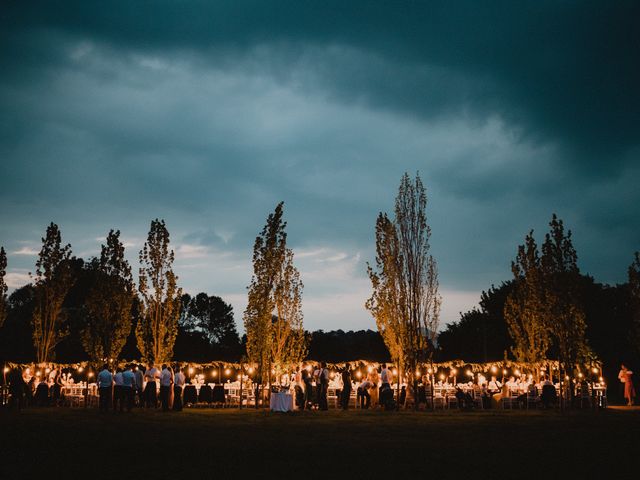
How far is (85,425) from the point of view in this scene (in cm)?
1466

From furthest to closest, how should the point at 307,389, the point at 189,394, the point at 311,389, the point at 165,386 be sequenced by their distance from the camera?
the point at 189,394, the point at 311,389, the point at 307,389, the point at 165,386

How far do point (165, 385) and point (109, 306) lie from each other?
5.46m

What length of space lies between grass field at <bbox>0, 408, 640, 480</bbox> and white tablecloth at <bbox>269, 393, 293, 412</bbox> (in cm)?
472

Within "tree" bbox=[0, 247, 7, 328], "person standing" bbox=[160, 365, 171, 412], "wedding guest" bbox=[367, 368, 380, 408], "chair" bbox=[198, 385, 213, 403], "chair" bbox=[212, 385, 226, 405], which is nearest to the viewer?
"person standing" bbox=[160, 365, 171, 412]

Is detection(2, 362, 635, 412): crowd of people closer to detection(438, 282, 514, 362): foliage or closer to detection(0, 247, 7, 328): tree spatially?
detection(0, 247, 7, 328): tree

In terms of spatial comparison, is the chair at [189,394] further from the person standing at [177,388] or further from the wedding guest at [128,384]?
the wedding guest at [128,384]

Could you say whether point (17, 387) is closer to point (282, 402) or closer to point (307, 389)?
point (282, 402)

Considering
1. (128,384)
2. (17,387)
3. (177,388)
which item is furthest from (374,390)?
(17,387)

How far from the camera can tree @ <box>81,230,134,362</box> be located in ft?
78.1

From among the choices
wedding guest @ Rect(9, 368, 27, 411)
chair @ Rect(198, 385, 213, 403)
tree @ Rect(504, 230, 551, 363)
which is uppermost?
tree @ Rect(504, 230, 551, 363)

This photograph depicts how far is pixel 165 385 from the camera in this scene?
20.4m

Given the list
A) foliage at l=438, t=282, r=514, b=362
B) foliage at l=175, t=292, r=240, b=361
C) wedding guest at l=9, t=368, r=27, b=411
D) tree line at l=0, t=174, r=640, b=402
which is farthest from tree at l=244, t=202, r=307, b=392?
foliage at l=175, t=292, r=240, b=361

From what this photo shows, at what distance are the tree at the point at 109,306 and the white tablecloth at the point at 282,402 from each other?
7.29 m

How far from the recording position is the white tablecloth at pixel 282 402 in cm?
2022
